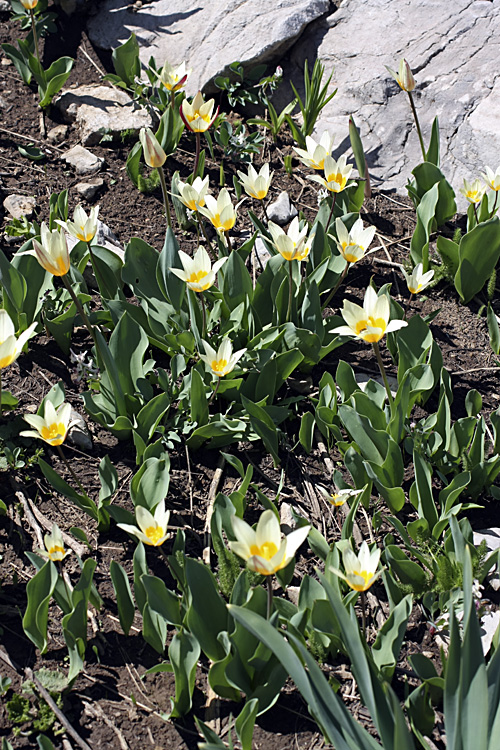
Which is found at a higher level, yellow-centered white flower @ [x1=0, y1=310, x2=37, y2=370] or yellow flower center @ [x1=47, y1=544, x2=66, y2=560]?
yellow-centered white flower @ [x1=0, y1=310, x2=37, y2=370]

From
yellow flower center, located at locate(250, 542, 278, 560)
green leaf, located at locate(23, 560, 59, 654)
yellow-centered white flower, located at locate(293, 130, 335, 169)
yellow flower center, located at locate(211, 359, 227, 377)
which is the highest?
yellow-centered white flower, located at locate(293, 130, 335, 169)

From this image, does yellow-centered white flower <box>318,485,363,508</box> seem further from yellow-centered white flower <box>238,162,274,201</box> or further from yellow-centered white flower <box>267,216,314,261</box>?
yellow-centered white flower <box>238,162,274,201</box>

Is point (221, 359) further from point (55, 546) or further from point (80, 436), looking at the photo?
point (55, 546)

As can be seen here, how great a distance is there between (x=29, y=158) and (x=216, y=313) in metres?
1.69

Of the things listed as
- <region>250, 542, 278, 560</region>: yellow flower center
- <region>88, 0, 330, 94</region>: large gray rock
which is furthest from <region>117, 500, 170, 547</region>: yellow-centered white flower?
<region>88, 0, 330, 94</region>: large gray rock

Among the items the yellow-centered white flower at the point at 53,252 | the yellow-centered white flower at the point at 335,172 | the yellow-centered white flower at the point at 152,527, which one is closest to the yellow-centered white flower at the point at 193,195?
the yellow-centered white flower at the point at 335,172

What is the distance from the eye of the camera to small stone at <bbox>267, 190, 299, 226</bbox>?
11.4ft

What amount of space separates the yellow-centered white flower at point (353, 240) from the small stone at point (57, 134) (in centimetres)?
202

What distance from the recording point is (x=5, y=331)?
2.01 meters

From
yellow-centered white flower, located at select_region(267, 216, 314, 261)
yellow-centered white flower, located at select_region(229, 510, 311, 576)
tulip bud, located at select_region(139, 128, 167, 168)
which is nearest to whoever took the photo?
yellow-centered white flower, located at select_region(229, 510, 311, 576)

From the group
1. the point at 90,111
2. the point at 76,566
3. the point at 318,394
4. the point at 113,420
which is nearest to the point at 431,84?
the point at 90,111

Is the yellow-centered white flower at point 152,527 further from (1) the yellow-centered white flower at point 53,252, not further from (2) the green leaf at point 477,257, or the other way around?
(2) the green leaf at point 477,257

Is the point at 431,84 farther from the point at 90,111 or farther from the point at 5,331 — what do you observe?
the point at 5,331

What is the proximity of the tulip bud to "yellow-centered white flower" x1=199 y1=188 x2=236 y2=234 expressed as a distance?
226 mm
